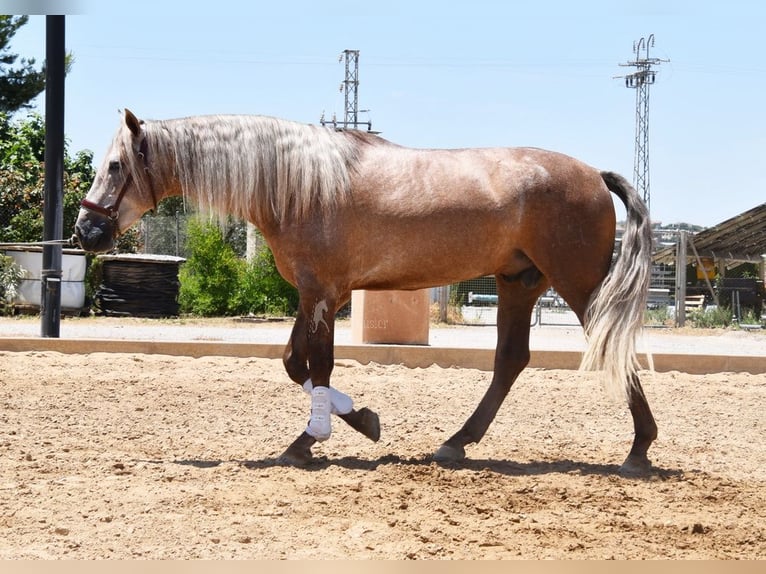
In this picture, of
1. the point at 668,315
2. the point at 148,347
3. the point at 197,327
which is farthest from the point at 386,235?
the point at 668,315

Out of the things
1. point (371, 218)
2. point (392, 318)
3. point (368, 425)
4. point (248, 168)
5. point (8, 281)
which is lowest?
point (368, 425)

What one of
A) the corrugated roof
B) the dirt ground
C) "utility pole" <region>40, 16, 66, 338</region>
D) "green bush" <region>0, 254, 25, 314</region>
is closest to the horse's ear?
the dirt ground

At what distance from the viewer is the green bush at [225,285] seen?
57.9 feet

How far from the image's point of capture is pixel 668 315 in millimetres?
18891

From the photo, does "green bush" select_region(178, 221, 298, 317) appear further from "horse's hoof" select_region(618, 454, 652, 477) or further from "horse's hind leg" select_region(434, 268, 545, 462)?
"horse's hoof" select_region(618, 454, 652, 477)

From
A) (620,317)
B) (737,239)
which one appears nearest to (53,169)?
(620,317)

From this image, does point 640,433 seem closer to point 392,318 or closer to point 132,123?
point 132,123

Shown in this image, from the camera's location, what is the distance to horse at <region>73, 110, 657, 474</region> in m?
4.99

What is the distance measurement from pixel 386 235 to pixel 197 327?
10408mm

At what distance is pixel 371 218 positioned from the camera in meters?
5.06

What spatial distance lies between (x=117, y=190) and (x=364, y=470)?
2.00 metres

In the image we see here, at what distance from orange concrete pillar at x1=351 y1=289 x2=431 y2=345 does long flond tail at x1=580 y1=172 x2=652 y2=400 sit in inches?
227

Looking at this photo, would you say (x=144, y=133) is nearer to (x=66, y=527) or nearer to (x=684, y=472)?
(x=66, y=527)

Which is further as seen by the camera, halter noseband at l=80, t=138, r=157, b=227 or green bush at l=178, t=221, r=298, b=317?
green bush at l=178, t=221, r=298, b=317
